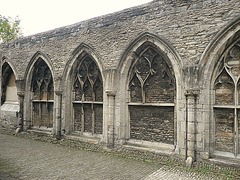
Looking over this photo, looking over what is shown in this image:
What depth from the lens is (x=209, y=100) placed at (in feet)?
16.2

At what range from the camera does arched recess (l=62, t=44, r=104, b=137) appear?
715 cm

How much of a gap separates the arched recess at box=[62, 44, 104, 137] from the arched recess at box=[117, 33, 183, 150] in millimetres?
1109

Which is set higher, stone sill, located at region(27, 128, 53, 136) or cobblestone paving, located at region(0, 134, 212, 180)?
stone sill, located at region(27, 128, 53, 136)

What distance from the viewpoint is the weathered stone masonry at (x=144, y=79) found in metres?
4.87

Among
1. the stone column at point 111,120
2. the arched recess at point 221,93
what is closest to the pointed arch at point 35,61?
the stone column at point 111,120

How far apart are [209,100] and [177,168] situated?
1904mm

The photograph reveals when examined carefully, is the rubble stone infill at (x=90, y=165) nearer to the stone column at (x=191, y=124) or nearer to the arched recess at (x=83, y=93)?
the stone column at (x=191, y=124)

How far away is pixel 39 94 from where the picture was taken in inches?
355

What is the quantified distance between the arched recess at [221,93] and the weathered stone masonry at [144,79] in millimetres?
22

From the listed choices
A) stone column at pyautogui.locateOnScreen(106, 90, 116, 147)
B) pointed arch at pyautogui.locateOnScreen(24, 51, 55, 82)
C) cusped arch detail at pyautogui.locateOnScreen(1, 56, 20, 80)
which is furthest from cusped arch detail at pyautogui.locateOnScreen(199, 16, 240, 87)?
cusped arch detail at pyautogui.locateOnScreen(1, 56, 20, 80)

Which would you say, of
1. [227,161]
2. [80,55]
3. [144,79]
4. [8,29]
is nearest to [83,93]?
[80,55]

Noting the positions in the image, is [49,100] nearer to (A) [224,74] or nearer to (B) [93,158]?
(B) [93,158]

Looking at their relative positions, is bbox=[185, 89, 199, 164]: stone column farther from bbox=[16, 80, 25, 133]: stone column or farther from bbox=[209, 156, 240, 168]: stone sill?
bbox=[16, 80, 25, 133]: stone column

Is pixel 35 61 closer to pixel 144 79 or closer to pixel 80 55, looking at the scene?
pixel 80 55
